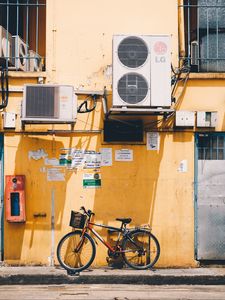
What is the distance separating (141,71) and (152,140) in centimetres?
151

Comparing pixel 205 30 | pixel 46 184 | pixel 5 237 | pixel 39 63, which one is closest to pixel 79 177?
pixel 46 184

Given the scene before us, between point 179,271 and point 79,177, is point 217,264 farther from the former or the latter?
point 79,177

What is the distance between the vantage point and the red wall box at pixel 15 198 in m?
10.6

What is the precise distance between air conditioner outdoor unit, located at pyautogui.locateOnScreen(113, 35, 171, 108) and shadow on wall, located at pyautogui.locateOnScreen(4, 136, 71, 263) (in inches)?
70.3

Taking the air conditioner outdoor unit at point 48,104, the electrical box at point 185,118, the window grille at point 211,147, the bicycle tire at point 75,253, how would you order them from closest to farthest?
the air conditioner outdoor unit at point 48,104 < the bicycle tire at point 75,253 < the electrical box at point 185,118 < the window grille at point 211,147

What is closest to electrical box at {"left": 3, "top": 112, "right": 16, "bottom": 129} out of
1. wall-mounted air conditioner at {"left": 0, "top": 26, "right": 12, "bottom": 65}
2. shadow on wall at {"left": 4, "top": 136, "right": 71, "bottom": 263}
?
shadow on wall at {"left": 4, "top": 136, "right": 71, "bottom": 263}

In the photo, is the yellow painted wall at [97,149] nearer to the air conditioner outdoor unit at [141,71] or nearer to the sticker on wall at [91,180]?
the sticker on wall at [91,180]

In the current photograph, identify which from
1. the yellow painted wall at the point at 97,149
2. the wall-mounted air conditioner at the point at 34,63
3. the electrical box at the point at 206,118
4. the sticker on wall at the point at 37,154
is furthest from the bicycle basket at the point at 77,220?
the wall-mounted air conditioner at the point at 34,63

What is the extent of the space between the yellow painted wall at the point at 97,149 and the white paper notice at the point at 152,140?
84 mm

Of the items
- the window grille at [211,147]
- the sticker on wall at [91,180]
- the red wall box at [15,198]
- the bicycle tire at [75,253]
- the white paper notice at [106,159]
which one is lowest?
the bicycle tire at [75,253]

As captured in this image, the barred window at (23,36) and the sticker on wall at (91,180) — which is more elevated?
the barred window at (23,36)

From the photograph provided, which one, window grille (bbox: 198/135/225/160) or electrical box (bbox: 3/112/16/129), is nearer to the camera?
electrical box (bbox: 3/112/16/129)

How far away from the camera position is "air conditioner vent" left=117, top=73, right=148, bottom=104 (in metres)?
9.96

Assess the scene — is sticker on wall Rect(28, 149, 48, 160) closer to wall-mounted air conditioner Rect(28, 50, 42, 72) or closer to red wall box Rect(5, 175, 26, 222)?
red wall box Rect(5, 175, 26, 222)
